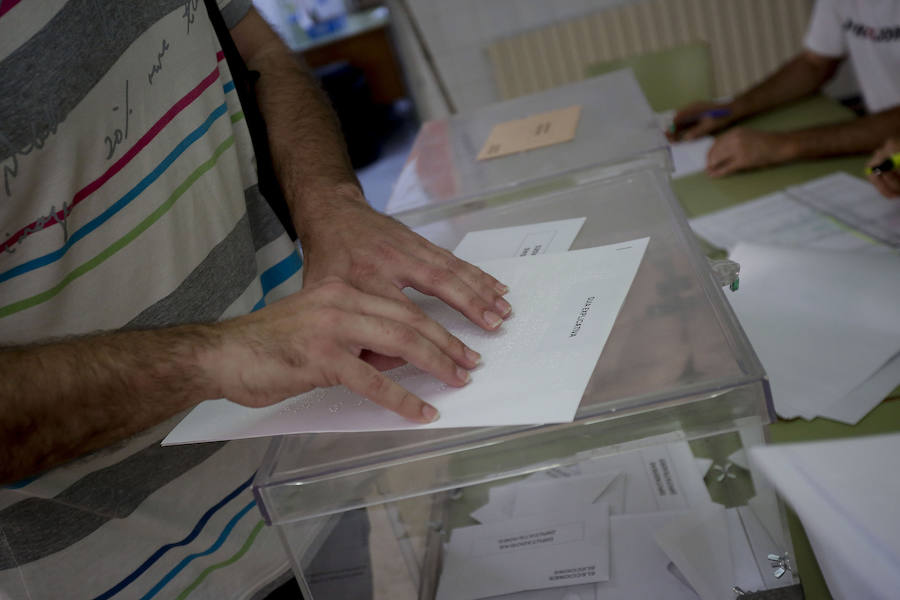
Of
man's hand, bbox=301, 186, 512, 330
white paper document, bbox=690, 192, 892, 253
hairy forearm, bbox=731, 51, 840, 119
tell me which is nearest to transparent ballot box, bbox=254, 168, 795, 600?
man's hand, bbox=301, 186, 512, 330

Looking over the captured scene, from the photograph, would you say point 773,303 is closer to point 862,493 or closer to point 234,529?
point 862,493

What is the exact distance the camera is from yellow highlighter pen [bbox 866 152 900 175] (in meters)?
1.27

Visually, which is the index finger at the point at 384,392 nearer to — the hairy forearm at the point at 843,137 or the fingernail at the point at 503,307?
the fingernail at the point at 503,307

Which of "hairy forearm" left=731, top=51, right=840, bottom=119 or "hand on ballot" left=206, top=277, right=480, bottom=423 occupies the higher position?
"hand on ballot" left=206, top=277, right=480, bottom=423

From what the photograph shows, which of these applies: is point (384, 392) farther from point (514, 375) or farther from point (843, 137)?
point (843, 137)

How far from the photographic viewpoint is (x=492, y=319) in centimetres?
64

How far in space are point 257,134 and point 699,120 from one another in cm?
139

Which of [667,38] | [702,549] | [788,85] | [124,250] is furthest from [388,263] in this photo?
[667,38]

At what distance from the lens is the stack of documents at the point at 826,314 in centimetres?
90

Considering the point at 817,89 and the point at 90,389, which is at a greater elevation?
the point at 90,389

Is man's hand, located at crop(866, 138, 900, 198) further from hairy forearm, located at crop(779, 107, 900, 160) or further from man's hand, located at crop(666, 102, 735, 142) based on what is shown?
man's hand, located at crop(666, 102, 735, 142)

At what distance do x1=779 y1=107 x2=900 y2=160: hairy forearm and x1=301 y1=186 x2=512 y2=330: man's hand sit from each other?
3.84 ft

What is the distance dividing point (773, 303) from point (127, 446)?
0.83 m

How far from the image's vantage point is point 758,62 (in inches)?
150
